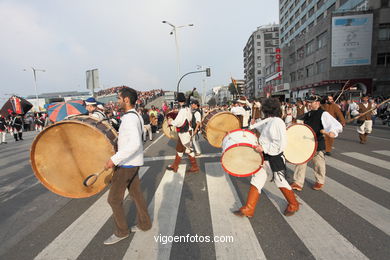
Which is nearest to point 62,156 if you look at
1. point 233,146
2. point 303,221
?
point 233,146

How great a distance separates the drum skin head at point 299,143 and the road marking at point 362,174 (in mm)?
1787

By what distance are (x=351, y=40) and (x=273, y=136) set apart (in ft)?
102

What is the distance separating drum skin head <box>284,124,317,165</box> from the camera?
352cm

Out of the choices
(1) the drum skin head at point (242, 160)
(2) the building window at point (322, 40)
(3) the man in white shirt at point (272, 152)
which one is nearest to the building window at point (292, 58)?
(2) the building window at point (322, 40)

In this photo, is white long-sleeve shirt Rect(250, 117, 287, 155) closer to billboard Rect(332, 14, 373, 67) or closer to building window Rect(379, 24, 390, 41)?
billboard Rect(332, 14, 373, 67)

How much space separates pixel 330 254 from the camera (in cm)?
229

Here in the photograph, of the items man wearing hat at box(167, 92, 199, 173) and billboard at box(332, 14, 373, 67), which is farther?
billboard at box(332, 14, 373, 67)

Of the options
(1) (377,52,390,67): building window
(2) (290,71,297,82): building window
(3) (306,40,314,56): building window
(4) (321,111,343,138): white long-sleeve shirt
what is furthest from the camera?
(2) (290,71,297,82): building window

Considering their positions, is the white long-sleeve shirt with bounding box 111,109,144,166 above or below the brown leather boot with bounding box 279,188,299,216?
above

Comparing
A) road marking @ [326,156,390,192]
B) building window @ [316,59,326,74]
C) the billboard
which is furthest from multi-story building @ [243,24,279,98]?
road marking @ [326,156,390,192]

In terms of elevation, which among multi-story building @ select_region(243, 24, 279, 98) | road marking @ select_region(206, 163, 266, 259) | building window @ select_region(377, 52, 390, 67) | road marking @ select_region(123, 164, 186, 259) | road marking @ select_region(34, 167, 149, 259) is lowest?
road marking @ select_region(34, 167, 149, 259)

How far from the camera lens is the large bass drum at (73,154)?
9.14 ft

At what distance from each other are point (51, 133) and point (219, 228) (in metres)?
2.66

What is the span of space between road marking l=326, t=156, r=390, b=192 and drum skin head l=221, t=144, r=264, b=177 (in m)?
2.83
